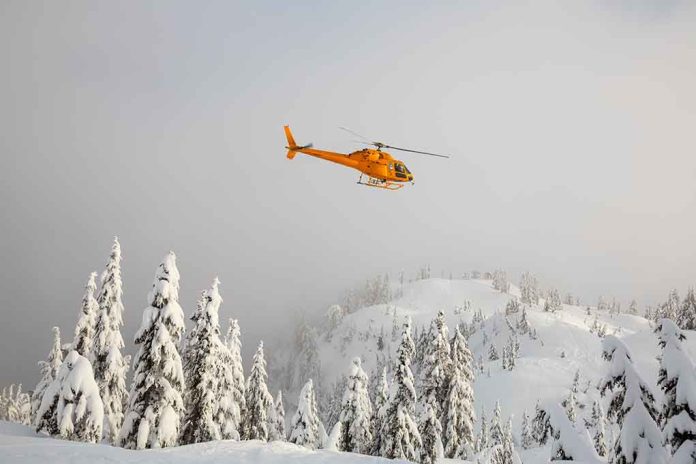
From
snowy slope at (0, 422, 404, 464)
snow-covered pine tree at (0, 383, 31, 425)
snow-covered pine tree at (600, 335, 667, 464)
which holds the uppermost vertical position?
snow-covered pine tree at (600, 335, 667, 464)

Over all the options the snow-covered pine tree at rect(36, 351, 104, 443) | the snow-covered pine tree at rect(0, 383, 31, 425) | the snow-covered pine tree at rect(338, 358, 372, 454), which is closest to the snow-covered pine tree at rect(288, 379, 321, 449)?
the snow-covered pine tree at rect(338, 358, 372, 454)

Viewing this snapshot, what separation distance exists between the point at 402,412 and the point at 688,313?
117 m

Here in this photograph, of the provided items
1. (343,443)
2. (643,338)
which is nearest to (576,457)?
(343,443)

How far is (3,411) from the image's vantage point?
70688 mm

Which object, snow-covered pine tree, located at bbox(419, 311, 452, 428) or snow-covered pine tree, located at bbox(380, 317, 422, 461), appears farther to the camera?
snow-covered pine tree, located at bbox(419, 311, 452, 428)

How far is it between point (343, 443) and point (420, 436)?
592 centimetres

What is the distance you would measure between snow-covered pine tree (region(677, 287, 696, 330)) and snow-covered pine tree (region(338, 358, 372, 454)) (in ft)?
375

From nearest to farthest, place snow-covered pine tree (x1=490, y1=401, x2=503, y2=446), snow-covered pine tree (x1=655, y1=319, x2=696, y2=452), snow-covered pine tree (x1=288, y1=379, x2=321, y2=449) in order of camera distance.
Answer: snow-covered pine tree (x1=655, y1=319, x2=696, y2=452) < snow-covered pine tree (x1=288, y1=379, x2=321, y2=449) < snow-covered pine tree (x1=490, y1=401, x2=503, y2=446)

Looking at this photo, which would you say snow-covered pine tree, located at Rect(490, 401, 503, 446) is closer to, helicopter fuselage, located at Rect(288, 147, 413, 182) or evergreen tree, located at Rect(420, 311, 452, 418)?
evergreen tree, located at Rect(420, 311, 452, 418)

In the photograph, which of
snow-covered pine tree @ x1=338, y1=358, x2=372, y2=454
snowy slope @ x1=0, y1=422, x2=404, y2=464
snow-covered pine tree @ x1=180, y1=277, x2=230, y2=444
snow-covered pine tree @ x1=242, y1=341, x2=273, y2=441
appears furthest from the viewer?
snow-covered pine tree @ x1=242, y1=341, x2=273, y2=441

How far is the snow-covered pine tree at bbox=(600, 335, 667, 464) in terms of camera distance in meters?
10.6

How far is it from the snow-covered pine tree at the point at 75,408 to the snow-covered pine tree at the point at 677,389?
20.7 metres

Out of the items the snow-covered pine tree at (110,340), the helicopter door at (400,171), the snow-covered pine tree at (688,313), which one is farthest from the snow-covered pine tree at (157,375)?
the snow-covered pine tree at (688,313)

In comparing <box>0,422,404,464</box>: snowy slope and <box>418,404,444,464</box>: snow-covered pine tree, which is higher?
<box>0,422,404,464</box>: snowy slope
